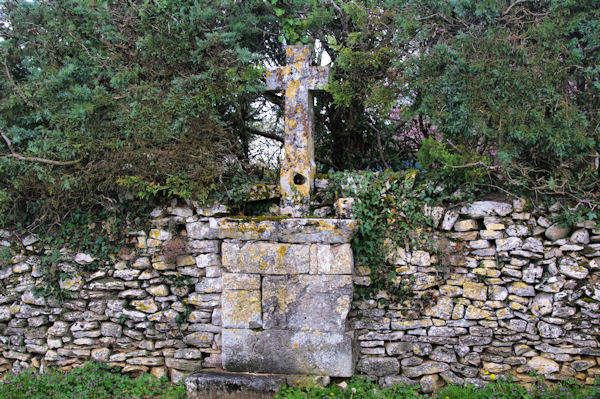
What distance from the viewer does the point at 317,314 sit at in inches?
173

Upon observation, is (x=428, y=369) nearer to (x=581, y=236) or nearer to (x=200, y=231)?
(x=581, y=236)

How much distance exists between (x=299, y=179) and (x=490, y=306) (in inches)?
90.4

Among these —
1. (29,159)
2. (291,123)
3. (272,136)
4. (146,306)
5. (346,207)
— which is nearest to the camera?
(346,207)

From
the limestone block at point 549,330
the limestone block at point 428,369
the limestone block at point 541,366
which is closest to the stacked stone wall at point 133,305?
the limestone block at point 428,369

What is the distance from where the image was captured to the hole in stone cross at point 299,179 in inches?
185

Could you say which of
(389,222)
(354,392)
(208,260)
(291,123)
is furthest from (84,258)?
(389,222)

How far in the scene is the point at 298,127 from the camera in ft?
15.4

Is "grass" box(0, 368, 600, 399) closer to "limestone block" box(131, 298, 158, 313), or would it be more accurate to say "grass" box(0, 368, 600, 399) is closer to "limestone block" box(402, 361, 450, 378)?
"limestone block" box(402, 361, 450, 378)

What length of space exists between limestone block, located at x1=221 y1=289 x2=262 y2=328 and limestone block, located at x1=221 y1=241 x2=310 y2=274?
229 mm

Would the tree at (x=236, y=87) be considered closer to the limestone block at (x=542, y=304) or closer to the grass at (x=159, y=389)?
the limestone block at (x=542, y=304)

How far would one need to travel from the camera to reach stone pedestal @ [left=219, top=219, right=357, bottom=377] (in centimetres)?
437

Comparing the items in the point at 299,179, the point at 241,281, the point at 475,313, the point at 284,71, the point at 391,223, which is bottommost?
the point at 475,313

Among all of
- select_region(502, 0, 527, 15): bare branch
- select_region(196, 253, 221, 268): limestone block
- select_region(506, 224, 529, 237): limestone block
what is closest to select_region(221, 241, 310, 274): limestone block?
select_region(196, 253, 221, 268): limestone block

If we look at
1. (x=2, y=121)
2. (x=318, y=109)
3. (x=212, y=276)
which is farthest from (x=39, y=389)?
(x=318, y=109)
